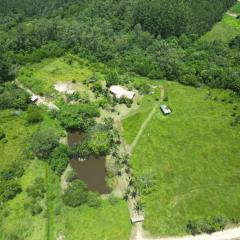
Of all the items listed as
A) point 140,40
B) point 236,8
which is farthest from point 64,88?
point 236,8

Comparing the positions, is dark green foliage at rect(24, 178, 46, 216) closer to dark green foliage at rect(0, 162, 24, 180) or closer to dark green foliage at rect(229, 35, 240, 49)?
dark green foliage at rect(0, 162, 24, 180)

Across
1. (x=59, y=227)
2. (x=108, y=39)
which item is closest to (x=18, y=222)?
(x=59, y=227)

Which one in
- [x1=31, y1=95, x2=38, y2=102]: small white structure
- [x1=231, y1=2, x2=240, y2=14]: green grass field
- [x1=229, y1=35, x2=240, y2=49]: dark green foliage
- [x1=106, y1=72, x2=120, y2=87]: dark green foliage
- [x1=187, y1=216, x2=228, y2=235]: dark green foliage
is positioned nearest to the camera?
[x1=187, y1=216, x2=228, y2=235]: dark green foliage

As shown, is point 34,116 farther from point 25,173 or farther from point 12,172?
point 12,172

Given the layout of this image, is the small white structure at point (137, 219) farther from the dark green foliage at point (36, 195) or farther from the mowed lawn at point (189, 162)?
the dark green foliage at point (36, 195)

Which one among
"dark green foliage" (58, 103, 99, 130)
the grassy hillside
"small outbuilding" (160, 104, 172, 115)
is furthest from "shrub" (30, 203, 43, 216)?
"small outbuilding" (160, 104, 172, 115)

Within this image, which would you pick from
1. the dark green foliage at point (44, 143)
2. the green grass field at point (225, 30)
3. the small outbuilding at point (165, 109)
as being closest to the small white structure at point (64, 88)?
the dark green foliage at point (44, 143)
